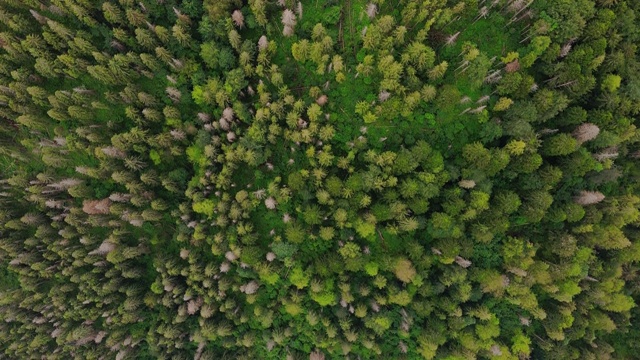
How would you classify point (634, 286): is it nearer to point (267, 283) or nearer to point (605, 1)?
point (605, 1)

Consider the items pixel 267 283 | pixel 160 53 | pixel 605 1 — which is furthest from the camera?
pixel 267 283

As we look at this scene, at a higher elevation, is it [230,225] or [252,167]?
[252,167]

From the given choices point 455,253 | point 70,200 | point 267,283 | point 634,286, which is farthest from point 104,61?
point 634,286

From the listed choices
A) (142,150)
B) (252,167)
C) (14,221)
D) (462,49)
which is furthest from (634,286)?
(14,221)

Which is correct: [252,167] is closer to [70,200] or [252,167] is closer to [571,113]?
[70,200]

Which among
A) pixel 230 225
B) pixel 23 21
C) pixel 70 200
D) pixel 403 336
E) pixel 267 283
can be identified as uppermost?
pixel 23 21

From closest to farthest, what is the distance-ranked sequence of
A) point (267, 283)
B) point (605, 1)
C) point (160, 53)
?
point (605, 1) < point (160, 53) < point (267, 283)

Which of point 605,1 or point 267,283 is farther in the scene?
point 267,283
